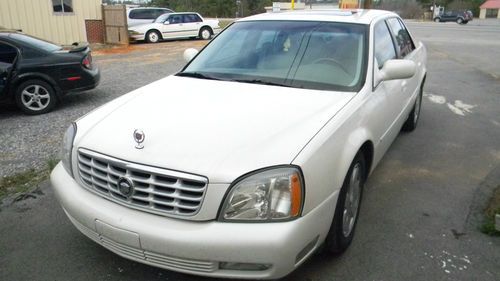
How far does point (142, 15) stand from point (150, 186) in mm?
21105

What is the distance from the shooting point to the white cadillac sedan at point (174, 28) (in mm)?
19516

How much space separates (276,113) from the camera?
2.80 m

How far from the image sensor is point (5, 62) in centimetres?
671

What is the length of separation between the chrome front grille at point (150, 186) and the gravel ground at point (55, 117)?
2540mm

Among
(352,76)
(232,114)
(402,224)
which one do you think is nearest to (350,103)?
(352,76)

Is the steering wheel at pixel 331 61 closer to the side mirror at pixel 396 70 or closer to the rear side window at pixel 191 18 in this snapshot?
the side mirror at pixel 396 70

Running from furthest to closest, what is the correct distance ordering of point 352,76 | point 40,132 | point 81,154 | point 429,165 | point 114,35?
1. point 114,35
2. point 40,132
3. point 429,165
4. point 352,76
5. point 81,154

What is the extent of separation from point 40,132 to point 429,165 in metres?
5.00

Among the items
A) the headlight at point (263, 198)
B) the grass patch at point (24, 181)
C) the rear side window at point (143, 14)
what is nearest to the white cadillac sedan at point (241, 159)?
the headlight at point (263, 198)

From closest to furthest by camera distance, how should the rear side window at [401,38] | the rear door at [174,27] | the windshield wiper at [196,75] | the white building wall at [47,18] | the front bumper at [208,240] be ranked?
the front bumper at [208,240], the windshield wiper at [196,75], the rear side window at [401,38], the white building wall at [47,18], the rear door at [174,27]

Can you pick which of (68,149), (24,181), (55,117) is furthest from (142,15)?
(68,149)

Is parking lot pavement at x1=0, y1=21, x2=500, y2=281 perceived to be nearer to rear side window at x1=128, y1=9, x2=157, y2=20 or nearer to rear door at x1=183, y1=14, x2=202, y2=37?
A: rear door at x1=183, y1=14, x2=202, y2=37

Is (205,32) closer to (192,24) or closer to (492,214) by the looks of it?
(192,24)

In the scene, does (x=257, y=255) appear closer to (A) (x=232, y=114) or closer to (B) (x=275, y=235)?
(B) (x=275, y=235)
